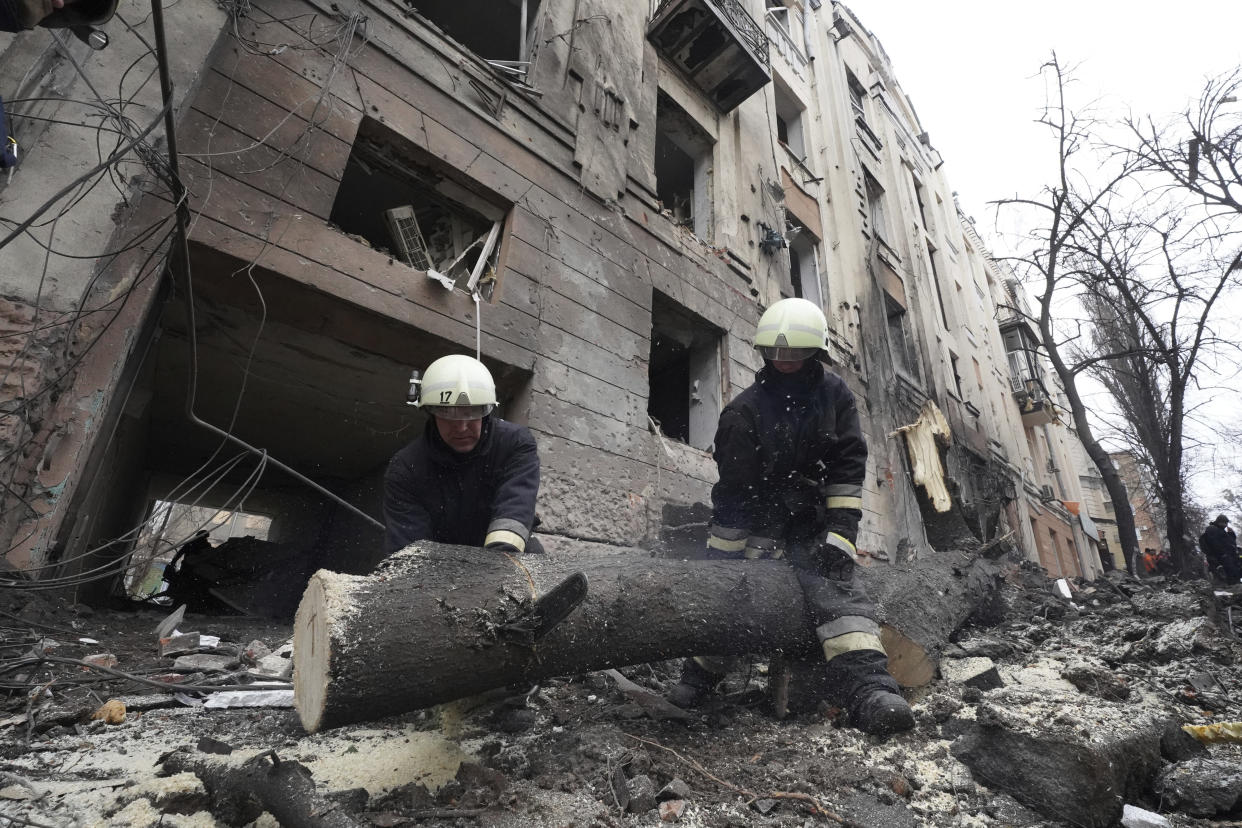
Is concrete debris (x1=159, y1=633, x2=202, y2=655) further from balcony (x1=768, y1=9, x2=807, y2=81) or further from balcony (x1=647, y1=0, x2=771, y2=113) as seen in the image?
balcony (x1=768, y1=9, x2=807, y2=81)

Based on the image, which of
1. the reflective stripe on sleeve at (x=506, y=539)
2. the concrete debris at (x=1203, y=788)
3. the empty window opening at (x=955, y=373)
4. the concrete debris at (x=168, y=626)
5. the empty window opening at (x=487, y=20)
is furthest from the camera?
the empty window opening at (x=955, y=373)

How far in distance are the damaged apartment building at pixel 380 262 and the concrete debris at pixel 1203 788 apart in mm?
3286

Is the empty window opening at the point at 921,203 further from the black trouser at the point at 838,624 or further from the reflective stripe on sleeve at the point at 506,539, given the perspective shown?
the reflective stripe on sleeve at the point at 506,539

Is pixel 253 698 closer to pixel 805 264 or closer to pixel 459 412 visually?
pixel 459 412

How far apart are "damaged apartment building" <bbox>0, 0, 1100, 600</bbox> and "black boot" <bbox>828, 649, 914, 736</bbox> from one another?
91.4 inches

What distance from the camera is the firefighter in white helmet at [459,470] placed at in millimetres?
2570

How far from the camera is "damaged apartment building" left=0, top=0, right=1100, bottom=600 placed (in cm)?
274

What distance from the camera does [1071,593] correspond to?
22.4 ft

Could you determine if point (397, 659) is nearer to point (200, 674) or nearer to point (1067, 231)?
point (200, 674)

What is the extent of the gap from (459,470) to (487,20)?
5963 millimetres

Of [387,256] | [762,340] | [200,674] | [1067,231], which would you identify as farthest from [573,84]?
[1067,231]

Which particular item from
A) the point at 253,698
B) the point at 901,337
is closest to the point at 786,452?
the point at 253,698

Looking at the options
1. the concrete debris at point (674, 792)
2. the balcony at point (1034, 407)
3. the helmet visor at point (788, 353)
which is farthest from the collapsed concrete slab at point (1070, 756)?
the balcony at point (1034, 407)

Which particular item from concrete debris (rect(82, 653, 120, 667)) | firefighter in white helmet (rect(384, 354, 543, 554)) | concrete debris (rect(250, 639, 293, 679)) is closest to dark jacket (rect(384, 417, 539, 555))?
firefighter in white helmet (rect(384, 354, 543, 554))
